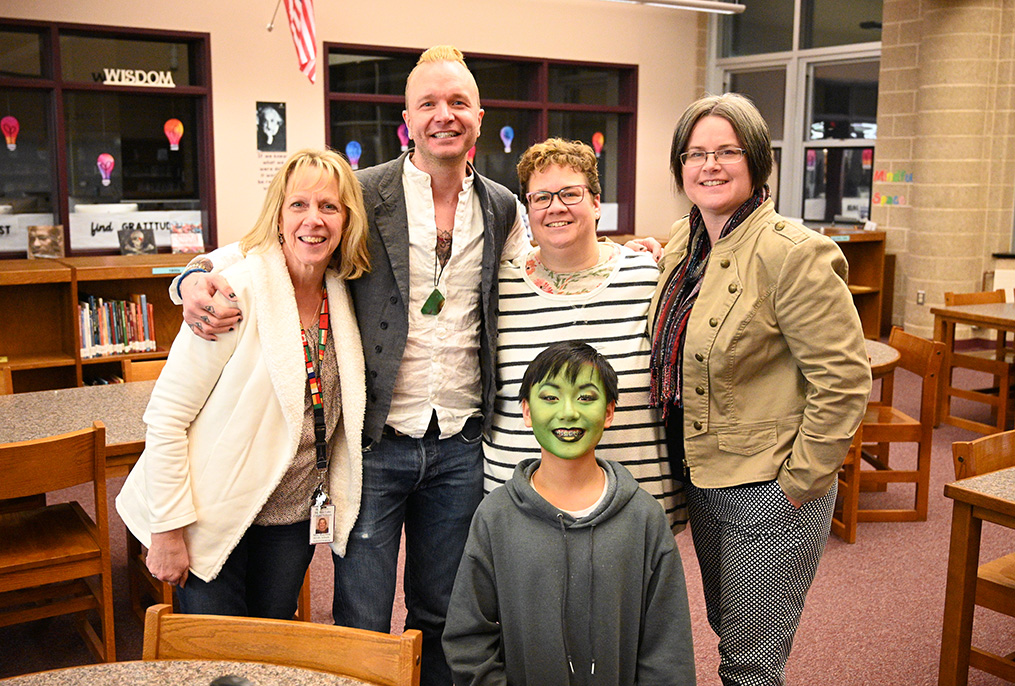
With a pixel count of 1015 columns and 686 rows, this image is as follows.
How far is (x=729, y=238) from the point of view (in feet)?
6.31

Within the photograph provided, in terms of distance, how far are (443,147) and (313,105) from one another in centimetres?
618

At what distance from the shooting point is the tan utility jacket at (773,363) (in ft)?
6.00

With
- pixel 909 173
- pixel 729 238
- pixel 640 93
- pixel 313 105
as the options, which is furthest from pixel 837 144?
pixel 729 238

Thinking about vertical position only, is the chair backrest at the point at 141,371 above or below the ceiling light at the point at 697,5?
below

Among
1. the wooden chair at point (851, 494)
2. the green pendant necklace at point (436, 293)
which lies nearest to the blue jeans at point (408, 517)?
the green pendant necklace at point (436, 293)

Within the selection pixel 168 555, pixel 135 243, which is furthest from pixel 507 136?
pixel 168 555

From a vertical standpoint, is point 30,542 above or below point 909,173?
below

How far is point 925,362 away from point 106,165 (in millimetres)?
6003

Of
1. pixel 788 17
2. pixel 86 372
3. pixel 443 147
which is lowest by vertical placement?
pixel 86 372

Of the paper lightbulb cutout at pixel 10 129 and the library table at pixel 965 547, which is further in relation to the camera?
Answer: the paper lightbulb cutout at pixel 10 129

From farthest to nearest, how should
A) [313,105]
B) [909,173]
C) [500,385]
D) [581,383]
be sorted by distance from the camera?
[909,173]
[313,105]
[500,385]
[581,383]

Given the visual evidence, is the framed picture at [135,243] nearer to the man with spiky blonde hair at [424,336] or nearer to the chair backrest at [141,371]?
the chair backrest at [141,371]

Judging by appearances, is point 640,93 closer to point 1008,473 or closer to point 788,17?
point 788,17

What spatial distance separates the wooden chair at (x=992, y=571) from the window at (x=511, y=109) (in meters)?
6.08
